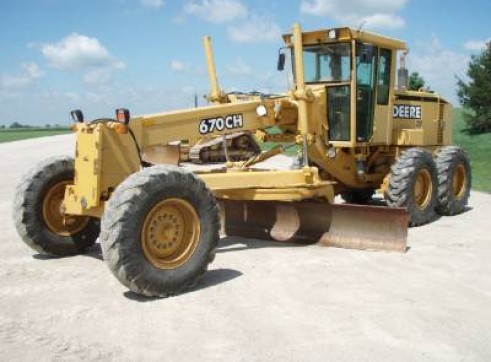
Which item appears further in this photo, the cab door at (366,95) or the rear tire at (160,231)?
the cab door at (366,95)

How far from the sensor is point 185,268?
225 inches

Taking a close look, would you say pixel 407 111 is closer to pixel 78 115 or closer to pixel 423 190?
pixel 423 190

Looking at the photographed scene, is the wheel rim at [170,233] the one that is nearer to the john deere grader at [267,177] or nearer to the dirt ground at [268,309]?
the john deere grader at [267,177]

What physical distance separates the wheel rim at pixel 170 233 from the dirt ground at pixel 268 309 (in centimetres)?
36

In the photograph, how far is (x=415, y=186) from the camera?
29.8 ft

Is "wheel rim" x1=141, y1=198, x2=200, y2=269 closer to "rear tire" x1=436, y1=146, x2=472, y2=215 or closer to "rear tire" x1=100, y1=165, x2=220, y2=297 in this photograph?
"rear tire" x1=100, y1=165, x2=220, y2=297

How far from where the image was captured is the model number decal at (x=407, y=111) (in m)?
9.91

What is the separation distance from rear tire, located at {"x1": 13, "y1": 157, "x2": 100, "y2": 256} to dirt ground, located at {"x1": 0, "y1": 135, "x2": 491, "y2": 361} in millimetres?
192

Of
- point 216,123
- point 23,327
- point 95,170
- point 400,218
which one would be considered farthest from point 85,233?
point 400,218

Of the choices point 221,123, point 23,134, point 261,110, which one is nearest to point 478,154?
point 261,110

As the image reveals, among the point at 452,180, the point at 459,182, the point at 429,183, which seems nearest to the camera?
the point at 429,183

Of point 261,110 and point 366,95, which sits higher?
point 366,95

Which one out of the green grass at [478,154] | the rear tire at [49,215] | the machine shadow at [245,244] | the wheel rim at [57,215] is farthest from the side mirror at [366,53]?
the green grass at [478,154]

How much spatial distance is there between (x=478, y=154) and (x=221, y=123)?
680 inches
